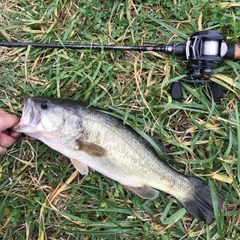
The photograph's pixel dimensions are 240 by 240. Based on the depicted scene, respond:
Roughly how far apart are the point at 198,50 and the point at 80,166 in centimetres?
152

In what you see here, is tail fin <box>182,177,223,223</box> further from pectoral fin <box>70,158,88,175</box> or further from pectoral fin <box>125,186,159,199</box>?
pectoral fin <box>70,158,88,175</box>

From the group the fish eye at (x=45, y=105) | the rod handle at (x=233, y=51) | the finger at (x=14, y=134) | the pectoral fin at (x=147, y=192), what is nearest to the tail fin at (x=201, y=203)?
the pectoral fin at (x=147, y=192)

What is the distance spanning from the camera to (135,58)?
11.6ft

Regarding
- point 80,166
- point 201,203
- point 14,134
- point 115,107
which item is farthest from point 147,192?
point 14,134

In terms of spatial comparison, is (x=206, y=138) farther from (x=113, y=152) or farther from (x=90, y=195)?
(x=90, y=195)

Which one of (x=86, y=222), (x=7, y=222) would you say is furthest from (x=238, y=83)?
(x=7, y=222)

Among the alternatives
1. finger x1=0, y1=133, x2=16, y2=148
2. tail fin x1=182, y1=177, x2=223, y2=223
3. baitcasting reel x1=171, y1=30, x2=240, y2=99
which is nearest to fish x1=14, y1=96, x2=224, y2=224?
tail fin x1=182, y1=177, x2=223, y2=223

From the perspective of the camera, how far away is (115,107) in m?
3.46

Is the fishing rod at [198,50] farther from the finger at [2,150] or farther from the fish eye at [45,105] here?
the finger at [2,150]

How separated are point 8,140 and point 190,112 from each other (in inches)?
69.9

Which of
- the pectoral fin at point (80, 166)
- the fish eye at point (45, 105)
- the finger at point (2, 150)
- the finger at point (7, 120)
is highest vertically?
the fish eye at point (45, 105)

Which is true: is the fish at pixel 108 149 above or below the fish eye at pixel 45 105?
below

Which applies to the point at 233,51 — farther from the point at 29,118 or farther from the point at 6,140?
the point at 6,140

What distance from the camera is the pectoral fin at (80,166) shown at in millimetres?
3329
